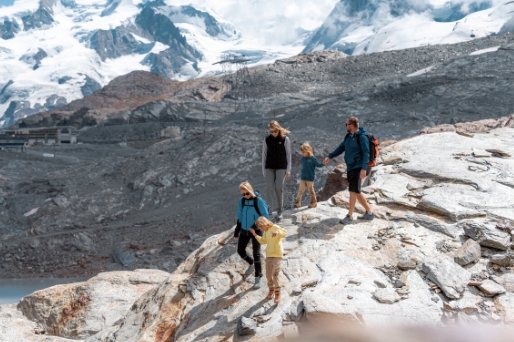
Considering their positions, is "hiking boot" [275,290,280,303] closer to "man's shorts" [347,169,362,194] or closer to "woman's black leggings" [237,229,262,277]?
"woman's black leggings" [237,229,262,277]

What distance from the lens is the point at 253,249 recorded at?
826 centimetres

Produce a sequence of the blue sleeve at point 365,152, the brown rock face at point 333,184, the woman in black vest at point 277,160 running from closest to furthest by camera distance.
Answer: the blue sleeve at point 365,152, the woman in black vest at point 277,160, the brown rock face at point 333,184

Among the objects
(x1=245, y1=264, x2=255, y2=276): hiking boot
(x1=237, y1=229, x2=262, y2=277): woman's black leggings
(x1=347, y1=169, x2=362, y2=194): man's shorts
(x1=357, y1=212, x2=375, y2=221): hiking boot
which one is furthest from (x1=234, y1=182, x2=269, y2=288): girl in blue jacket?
(x1=357, y1=212, x2=375, y2=221): hiking boot

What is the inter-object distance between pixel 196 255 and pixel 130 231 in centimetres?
1970

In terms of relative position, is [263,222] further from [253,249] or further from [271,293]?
[271,293]

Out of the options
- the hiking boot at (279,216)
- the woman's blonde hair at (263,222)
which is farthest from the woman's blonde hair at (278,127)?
the woman's blonde hair at (263,222)

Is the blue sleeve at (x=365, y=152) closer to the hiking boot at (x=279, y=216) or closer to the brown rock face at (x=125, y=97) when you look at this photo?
the hiking boot at (x=279, y=216)

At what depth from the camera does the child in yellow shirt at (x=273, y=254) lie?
7.52 m

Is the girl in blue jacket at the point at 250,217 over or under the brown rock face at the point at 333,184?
over

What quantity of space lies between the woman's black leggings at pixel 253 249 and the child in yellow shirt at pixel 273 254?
48 cm

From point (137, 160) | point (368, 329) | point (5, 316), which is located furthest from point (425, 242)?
point (137, 160)

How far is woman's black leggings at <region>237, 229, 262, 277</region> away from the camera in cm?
814

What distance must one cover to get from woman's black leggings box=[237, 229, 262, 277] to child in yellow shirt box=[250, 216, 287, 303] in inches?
18.8

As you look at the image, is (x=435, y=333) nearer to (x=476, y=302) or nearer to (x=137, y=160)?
(x=476, y=302)
